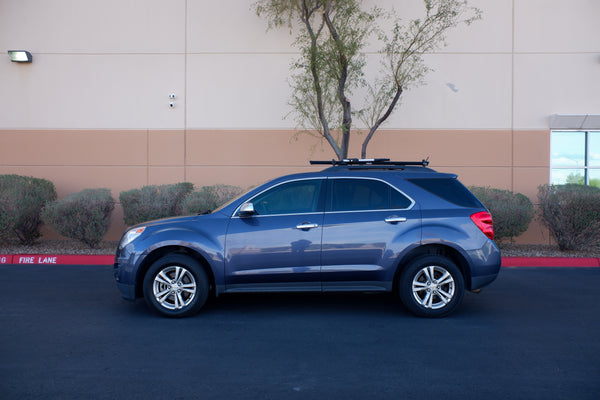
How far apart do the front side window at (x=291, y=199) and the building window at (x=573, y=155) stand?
924cm

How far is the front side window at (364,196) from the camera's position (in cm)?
684

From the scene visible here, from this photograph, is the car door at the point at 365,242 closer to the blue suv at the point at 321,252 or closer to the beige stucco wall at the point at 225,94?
the blue suv at the point at 321,252

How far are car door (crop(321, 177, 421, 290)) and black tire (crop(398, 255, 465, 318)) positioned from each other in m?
0.23

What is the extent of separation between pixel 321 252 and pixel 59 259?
6.83 m

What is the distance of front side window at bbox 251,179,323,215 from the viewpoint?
22.5 ft

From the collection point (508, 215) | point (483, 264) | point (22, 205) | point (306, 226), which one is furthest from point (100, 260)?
point (508, 215)

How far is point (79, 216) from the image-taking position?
1171 centimetres

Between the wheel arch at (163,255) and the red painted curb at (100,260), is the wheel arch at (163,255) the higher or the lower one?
the higher one

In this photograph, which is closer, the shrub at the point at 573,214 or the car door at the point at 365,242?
the car door at the point at 365,242

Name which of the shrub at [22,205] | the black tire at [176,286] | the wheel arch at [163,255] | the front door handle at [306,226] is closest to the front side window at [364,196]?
the front door handle at [306,226]

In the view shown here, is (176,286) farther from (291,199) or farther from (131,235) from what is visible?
(291,199)

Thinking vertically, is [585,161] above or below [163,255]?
above

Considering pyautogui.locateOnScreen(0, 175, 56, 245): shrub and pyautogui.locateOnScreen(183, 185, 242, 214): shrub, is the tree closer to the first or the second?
pyautogui.locateOnScreen(183, 185, 242, 214): shrub

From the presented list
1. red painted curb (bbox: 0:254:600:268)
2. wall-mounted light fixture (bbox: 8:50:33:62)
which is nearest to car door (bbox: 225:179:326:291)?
red painted curb (bbox: 0:254:600:268)
